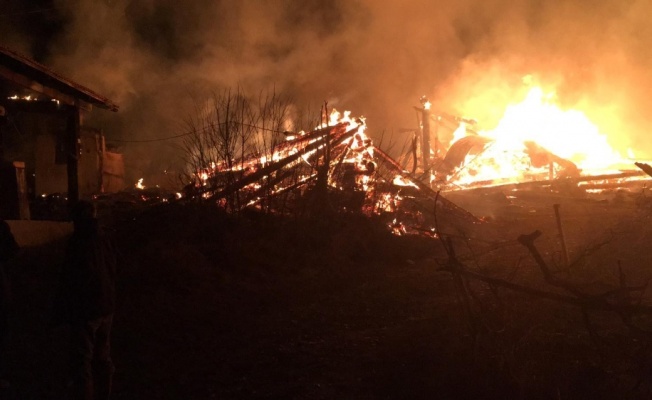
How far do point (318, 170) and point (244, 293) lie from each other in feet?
13.8

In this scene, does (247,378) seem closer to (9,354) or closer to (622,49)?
(9,354)

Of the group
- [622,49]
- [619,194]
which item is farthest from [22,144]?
[622,49]

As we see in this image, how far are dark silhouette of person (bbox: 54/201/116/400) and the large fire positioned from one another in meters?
17.9

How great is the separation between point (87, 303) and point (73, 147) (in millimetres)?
7454

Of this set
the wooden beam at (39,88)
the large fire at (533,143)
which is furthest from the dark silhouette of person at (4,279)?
the large fire at (533,143)

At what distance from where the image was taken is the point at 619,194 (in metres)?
17.9

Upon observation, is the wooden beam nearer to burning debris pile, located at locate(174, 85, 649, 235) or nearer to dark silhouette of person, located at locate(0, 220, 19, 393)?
burning debris pile, located at locate(174, 85, 649, 235)

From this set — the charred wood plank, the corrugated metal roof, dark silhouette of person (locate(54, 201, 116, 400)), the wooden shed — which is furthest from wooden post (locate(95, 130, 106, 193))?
dark silhouette of person (locate(54, 201, 116, 400))

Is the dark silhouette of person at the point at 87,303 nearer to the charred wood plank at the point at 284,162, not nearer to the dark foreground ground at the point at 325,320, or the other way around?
the dark foreground ground at the point at 325,320

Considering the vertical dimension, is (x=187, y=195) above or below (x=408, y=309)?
above

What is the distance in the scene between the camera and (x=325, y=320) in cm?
688

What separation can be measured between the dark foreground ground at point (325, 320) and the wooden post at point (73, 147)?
955 mm

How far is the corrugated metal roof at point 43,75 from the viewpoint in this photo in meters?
8.07

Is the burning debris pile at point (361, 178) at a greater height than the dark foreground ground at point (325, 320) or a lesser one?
greater
